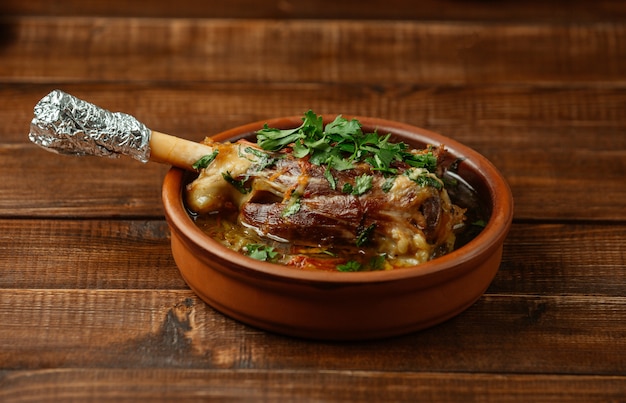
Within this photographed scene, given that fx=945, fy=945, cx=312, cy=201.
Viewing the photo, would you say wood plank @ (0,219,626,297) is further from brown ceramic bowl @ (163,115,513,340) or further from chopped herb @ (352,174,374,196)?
chopped herb @ (352,174,374,196)

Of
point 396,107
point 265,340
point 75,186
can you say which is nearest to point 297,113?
point 396,107

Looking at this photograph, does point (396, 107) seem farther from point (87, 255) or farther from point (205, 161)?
point (87, 255)

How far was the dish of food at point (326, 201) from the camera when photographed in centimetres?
271

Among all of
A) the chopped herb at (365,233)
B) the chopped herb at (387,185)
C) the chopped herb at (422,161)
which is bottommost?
the chopped herb at (365,233)

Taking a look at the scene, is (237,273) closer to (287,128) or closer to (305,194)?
(305,194)

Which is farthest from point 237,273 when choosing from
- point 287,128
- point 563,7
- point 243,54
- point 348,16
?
point 563,7

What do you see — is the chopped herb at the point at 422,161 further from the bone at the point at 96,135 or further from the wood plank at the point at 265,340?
the bone at the point at 96,135

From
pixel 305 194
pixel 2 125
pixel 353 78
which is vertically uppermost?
pixel 305 194

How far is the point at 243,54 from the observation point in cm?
455

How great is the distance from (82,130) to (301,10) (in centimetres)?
212

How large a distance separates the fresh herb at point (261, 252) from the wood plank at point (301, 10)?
225cm

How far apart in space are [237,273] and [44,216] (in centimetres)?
109

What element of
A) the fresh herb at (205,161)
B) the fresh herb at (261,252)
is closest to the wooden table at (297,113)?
the fresh herb at (261,252)

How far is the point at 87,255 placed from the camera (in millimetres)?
3105
